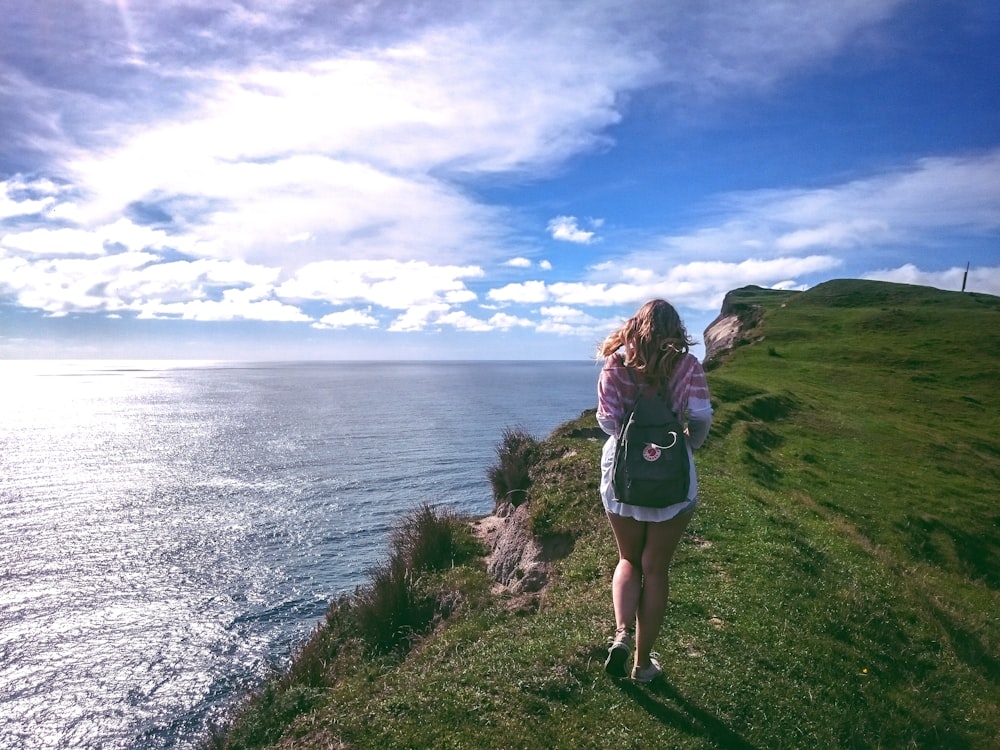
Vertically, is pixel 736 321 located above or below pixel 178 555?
above

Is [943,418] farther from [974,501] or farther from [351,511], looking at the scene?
[351,511]

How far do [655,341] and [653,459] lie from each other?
115 centimetres

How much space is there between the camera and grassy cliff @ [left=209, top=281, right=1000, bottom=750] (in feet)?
23.2

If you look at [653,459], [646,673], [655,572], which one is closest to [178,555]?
[646,673]

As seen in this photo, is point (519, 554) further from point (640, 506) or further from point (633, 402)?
point (633, 402)

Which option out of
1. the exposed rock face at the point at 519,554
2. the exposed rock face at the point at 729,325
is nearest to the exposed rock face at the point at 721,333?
the exposed rock face at the point at 729,325

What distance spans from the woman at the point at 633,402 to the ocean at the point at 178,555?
1075 cm

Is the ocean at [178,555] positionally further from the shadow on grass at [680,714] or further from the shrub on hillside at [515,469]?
the shadow on grass at [680,714]

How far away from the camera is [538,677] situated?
7555 millimetres

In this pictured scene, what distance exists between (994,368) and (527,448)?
152ft

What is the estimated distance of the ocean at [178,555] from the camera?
1677 centimetres

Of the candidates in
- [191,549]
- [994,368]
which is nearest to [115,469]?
[191,549]

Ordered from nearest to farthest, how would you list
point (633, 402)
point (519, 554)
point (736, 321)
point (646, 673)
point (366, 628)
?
point (633, 402)
point (646, 673)
point (366, 628)
point (519, 554)
point (736, 321)

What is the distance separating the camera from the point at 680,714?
681 cm
